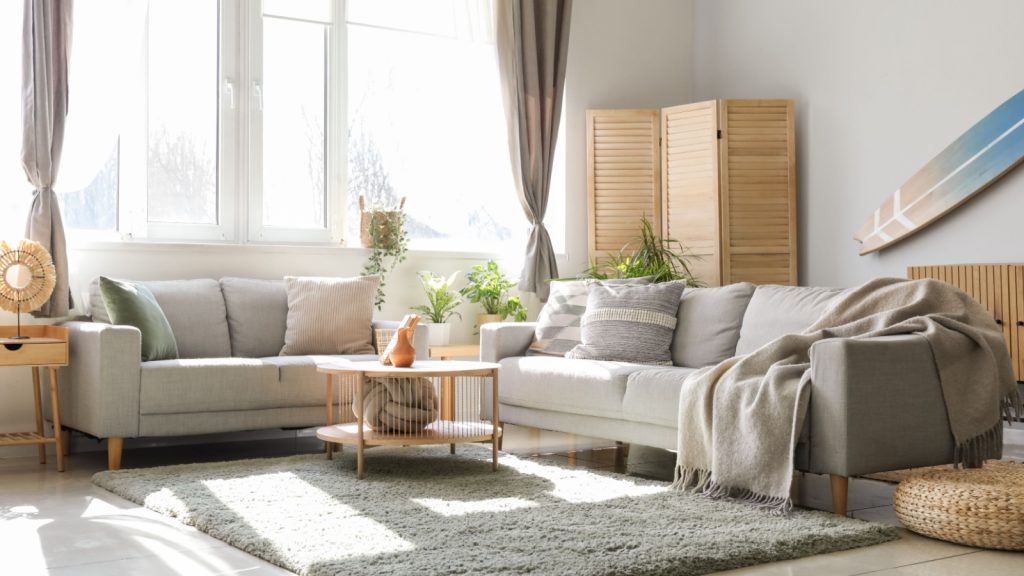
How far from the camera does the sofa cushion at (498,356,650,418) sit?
14.6ft

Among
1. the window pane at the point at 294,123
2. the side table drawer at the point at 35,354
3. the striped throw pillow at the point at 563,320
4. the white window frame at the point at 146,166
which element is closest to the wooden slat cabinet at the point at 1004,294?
the striped throw pillow at the point at 563,320

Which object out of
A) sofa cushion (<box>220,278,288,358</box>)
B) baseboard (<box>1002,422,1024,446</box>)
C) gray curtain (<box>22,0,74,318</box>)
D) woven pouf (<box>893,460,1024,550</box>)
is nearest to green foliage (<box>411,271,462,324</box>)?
sofa cushion (<box>220,278,288,358</box>)

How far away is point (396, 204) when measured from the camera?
259 inches

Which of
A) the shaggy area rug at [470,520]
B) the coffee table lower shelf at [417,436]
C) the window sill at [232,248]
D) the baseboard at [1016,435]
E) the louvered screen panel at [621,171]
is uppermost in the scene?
the louvered screen panel at [621,171]

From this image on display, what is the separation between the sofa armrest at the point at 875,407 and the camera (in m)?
3.43

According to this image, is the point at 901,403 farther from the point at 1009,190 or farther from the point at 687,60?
the point at 687,60

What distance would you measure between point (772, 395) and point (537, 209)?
338cm

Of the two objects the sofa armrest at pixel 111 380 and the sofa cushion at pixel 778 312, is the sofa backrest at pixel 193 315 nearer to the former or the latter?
the sofa armrest at pixel 111 380

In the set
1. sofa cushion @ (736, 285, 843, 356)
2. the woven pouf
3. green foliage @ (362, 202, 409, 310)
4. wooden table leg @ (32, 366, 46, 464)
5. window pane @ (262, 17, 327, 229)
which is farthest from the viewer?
green foliage @ (362, 202, 409, 310)

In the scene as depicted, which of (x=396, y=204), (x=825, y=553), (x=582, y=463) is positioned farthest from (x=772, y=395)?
(x=396, y=204)

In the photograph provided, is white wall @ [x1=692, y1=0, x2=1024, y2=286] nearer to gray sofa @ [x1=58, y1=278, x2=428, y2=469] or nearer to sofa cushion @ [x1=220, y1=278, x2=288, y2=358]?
gray sofa @ [x1=58, y1=278, x2=428, y2=469]

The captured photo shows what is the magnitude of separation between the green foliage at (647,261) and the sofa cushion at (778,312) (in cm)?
168

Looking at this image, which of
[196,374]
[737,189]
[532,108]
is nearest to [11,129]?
[196,374]

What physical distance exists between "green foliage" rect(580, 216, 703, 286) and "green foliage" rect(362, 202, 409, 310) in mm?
1175
